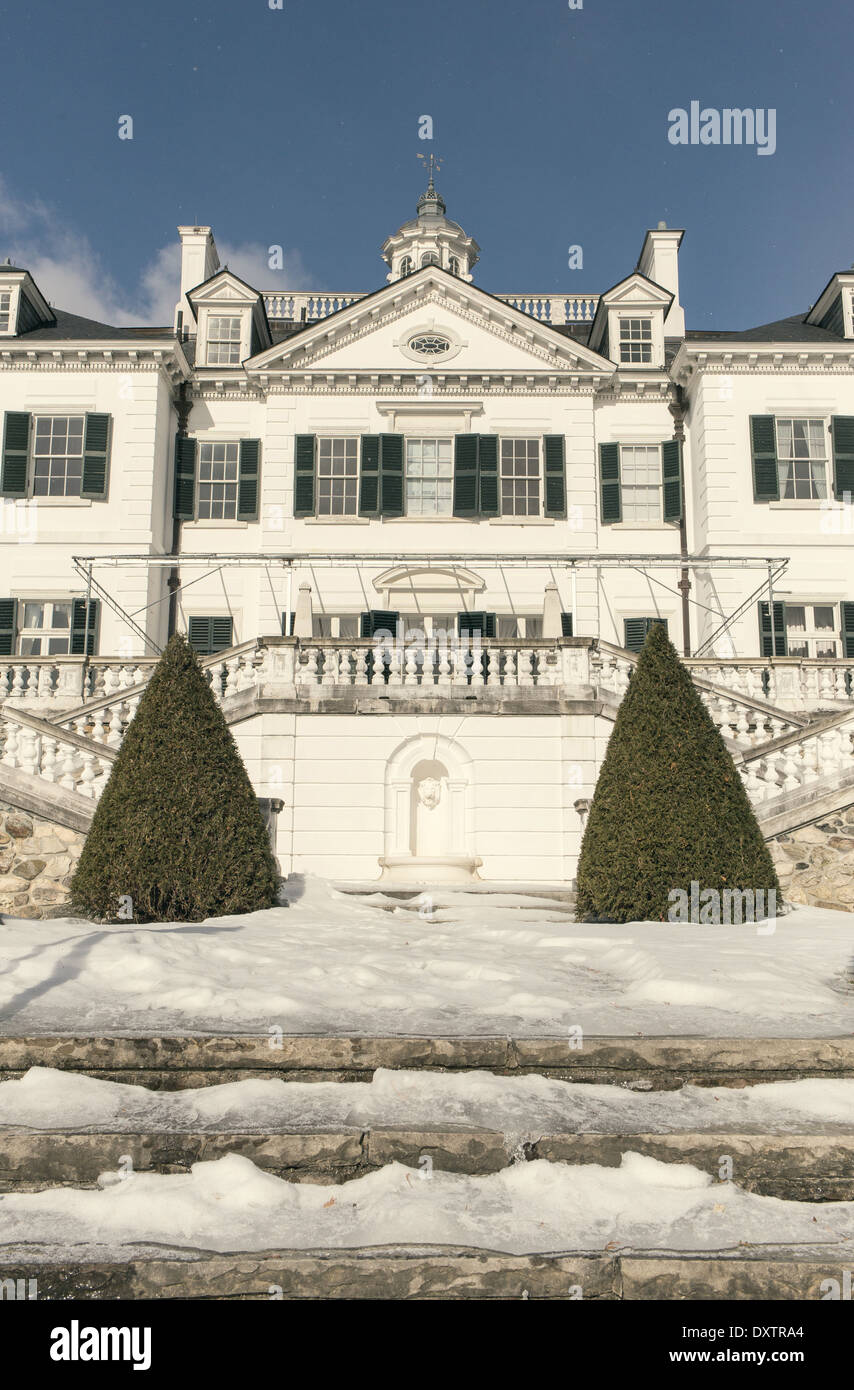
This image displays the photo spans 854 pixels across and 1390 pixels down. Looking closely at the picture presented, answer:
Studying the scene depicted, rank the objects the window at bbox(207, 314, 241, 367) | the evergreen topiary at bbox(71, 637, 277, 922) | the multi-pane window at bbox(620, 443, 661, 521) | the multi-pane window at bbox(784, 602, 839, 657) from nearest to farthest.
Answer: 1. the evergreen topiary at bbox(71, 637, 277, 922)
2. the multi-pane window at bbox(784, 602, 839, 657)
3. the multi-pane window at bbox(620, 443, 661, 521)
4. the window at bbox(207, 314, 241, 367)

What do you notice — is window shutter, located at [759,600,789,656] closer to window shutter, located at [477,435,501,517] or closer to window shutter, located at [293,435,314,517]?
window shutter, located at [477,435,501,517]

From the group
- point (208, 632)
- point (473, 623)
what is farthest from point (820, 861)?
point (208, 632)

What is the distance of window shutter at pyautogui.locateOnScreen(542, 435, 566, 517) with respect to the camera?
74.3ft

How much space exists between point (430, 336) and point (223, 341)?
5.14 metres

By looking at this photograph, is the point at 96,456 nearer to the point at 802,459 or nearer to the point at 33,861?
the point at 33,861

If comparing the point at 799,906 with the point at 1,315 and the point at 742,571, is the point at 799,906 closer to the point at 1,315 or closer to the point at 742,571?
the point at 742,571

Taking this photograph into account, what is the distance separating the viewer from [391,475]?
2258 cm

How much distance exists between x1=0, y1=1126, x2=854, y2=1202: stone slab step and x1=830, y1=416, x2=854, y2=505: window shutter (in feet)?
65.6

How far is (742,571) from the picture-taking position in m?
21.7

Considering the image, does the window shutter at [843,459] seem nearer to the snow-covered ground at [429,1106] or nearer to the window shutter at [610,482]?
the window shutter at [610,482]

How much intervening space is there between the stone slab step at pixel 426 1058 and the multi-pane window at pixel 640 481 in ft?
62.7

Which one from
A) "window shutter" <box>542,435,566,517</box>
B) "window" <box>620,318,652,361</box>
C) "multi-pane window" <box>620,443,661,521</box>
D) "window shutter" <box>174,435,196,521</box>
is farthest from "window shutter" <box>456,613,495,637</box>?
"window" <box>620,318,652,361</box>
